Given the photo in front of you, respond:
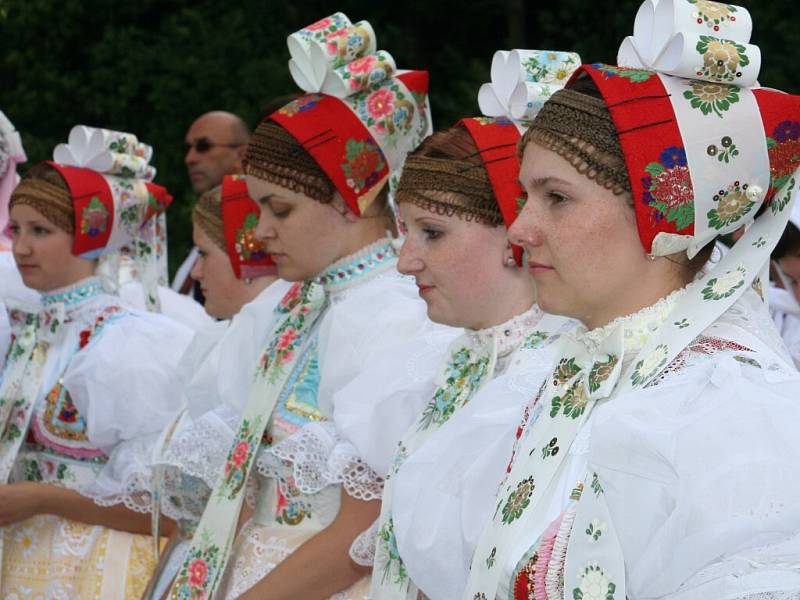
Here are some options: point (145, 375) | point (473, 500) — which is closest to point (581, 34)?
point (145, 375)

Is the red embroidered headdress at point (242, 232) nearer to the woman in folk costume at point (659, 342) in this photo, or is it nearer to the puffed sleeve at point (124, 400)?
the puffed sleeve at point (124, 400)

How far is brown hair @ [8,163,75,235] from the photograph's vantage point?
446 cm

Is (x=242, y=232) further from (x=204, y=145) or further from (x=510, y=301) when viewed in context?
(x=204, y=145)

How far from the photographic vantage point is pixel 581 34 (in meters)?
8.83

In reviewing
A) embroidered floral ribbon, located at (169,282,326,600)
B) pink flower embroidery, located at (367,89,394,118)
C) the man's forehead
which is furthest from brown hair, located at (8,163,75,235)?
the man's forehead

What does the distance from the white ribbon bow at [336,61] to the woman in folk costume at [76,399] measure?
129 cm

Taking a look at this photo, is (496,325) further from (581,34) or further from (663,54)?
(581,34)

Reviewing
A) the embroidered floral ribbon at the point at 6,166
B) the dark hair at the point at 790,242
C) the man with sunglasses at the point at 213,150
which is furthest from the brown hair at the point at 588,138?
the man with sunglasses at the point at 213,150

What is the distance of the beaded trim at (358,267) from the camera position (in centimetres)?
328

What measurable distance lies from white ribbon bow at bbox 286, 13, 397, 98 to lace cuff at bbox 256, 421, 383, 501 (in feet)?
2.69

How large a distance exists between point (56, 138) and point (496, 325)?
7.63 metres

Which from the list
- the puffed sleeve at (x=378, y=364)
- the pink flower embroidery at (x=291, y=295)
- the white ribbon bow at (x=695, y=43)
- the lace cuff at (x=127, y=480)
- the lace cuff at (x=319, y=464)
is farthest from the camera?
the lace cuff at (x=127, y=480)

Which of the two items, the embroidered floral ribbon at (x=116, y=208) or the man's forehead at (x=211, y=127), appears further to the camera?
the man's forehead at (x=211, y=127)

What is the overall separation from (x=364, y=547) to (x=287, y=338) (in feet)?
2.12
